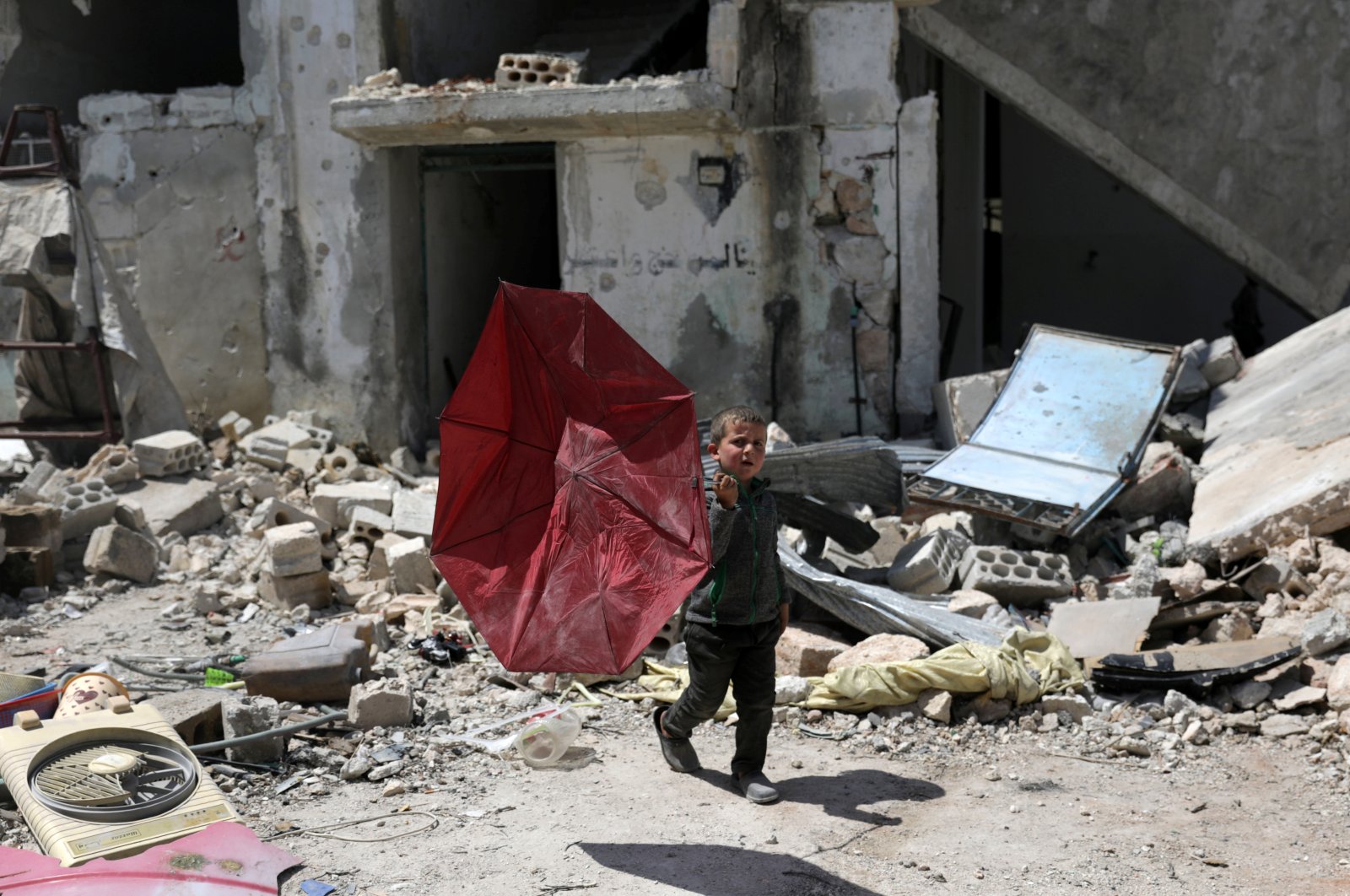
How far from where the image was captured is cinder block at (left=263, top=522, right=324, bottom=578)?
24.1 feet

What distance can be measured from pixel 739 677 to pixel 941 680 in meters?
1.29

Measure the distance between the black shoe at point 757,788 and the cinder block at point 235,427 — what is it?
22.0ft

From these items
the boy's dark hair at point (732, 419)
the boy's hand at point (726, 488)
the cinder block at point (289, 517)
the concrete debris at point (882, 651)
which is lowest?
the cinder block at point (289, 517)

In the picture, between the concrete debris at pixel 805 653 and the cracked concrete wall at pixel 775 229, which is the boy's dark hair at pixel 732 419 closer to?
the concrete debris at pixel 805 653

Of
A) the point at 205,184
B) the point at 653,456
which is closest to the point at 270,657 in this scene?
the point at 653,456

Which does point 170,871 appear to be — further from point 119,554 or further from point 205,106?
point 205,106

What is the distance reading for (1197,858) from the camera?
166 inches

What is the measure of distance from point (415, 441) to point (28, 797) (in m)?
7.01

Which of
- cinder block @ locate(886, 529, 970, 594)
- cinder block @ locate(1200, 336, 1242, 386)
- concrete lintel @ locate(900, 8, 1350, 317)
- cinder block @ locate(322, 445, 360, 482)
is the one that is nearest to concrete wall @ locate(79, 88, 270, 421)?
cinder block @ locate(322, 445, 360, 482)

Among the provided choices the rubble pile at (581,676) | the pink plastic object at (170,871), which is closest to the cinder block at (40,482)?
the rubble pile at (581,676)

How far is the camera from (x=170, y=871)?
3.70 meters

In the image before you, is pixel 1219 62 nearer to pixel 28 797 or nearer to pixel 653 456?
pixel 653 456

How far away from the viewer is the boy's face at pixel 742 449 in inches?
176

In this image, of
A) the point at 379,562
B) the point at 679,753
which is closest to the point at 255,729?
the point at 679,753
